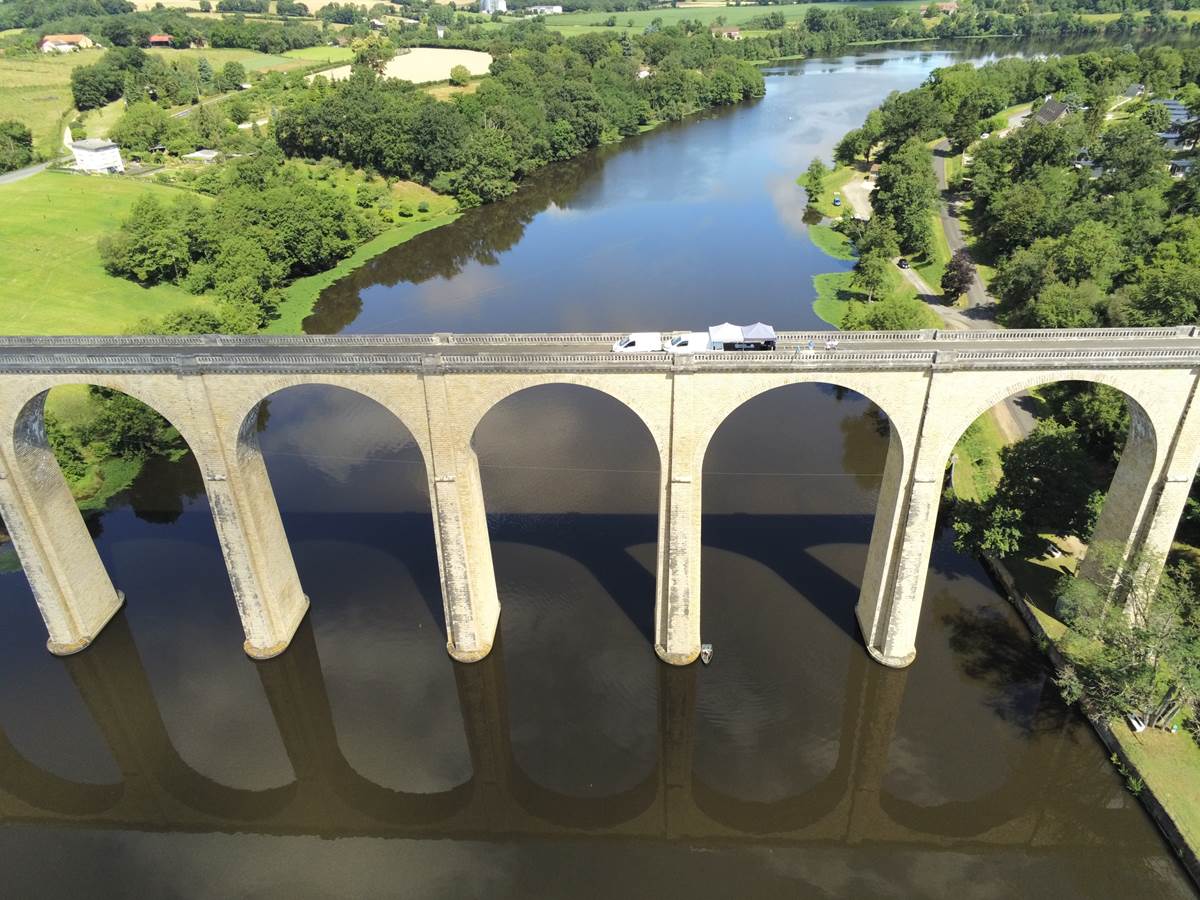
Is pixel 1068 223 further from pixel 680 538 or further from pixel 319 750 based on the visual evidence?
pixel 319 750

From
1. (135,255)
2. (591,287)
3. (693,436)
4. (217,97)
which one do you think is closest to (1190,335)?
(693,436)

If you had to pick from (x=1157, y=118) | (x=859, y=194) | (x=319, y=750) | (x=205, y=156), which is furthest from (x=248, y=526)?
(x=1157, y=118)

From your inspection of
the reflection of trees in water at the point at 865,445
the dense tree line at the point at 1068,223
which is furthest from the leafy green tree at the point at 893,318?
the dense tree line at the point at 1068,223

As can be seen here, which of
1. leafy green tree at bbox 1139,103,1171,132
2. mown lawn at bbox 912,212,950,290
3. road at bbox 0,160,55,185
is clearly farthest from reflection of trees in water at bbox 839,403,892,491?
road at bbox 0,160,55,185

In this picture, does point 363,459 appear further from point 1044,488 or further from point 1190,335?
point 1190,335

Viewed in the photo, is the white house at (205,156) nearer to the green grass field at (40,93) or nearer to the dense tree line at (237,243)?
the green grass field at (40,93)

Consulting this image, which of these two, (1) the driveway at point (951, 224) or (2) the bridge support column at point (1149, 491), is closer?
(2) the bridge support column at point (1149, 491)
